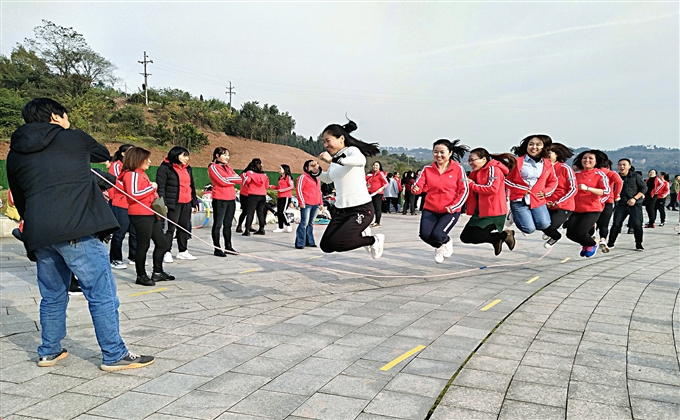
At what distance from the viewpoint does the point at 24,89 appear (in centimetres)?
4575

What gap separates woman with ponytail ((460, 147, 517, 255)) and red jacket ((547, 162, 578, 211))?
107cm

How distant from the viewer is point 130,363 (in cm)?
380

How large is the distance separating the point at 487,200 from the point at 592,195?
7.23 feet

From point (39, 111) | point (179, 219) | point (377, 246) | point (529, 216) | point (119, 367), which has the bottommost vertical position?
point (119, 367)

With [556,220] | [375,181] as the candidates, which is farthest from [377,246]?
[375,181]

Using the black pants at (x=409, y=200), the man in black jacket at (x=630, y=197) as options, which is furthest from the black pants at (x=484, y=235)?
the black pants at (x=409, y=200)

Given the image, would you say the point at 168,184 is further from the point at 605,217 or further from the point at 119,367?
the point at 605,217

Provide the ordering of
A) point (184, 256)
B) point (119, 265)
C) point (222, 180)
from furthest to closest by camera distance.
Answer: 1. point (222, 180)
2. point (184, 256)
3. point (119, 265)

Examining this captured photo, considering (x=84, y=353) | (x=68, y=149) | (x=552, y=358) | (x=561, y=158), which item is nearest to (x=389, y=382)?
(x=552, y=358)

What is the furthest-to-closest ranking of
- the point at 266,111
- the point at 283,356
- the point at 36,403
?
the point at 266,111 < the point at 283,356 < the point at 36,403

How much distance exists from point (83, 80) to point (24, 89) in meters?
6.72

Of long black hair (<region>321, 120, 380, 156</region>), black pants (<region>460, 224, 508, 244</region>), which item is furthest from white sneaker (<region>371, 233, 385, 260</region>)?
black pants (<region>460, 224, 508, 244</region>)

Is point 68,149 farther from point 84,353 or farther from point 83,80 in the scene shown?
point 83,80

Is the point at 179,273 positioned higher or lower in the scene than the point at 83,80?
lower
